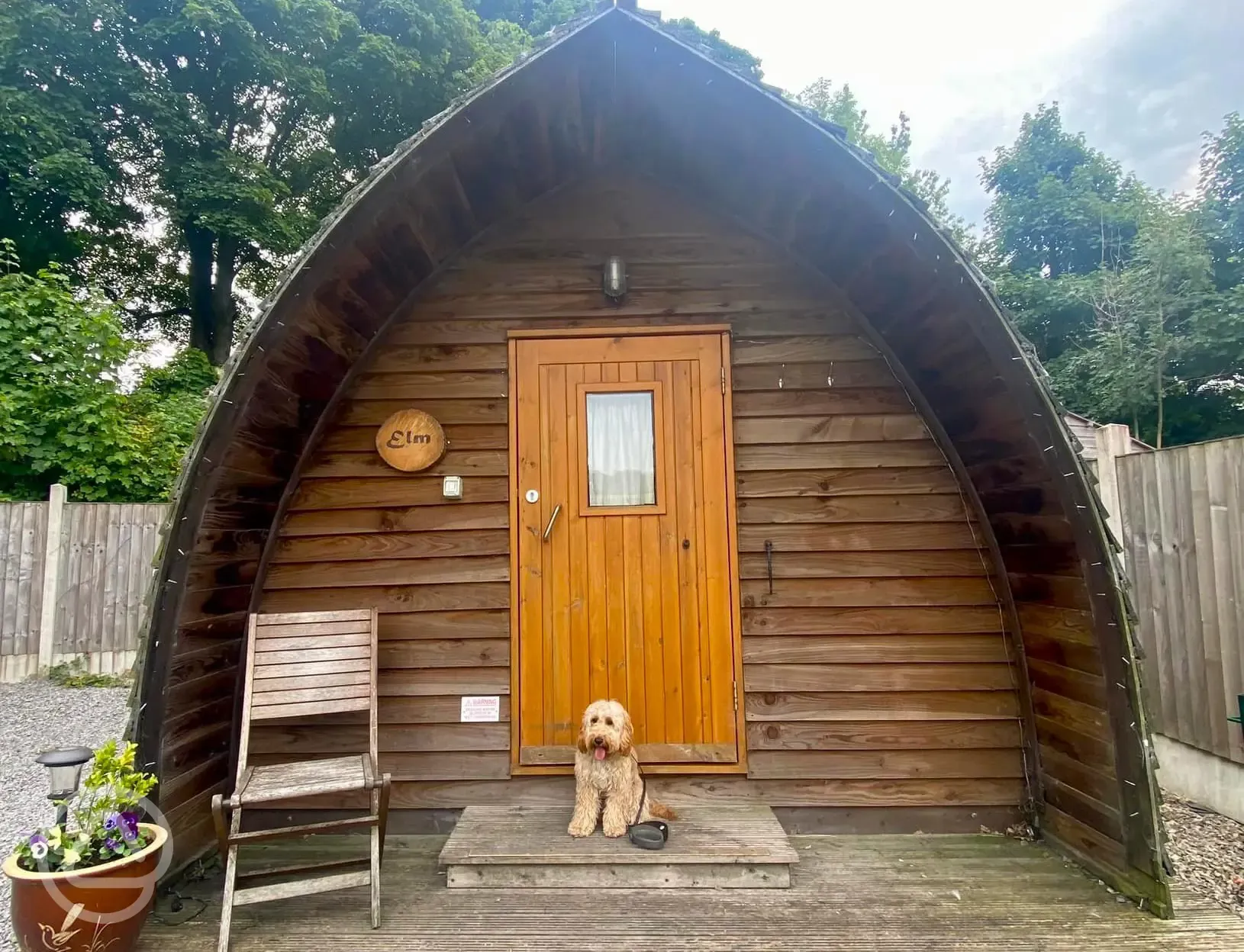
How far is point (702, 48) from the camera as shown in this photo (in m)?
2.20

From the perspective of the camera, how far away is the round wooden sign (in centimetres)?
285

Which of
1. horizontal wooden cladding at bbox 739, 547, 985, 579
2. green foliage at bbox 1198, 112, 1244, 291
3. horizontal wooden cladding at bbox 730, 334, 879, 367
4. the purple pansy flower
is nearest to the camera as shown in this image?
the purple pansy flower

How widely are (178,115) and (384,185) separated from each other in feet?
43.6

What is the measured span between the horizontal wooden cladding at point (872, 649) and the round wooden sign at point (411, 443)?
64.8 inches

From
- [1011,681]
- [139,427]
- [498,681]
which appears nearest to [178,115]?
[139,427]

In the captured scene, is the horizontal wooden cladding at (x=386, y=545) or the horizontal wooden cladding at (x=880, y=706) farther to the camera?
the horizontal wooden cladding at (x=386, y=545)

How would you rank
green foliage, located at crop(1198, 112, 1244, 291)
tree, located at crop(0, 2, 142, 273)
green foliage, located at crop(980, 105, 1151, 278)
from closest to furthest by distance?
tree, located at crop(0, 2, 142, 273)
green foliage, located at crop(1198, 112, 1244, 291)
green foliage, located at crop(980, 105, 1151, 278)

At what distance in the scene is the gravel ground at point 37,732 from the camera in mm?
3195

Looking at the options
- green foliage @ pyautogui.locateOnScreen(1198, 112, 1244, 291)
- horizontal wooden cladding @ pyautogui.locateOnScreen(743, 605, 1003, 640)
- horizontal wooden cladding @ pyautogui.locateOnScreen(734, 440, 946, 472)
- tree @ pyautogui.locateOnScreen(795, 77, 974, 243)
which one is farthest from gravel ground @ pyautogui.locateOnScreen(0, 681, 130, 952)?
tree @ pyautogui.locateOnScreen(795, 77, 974, 243)

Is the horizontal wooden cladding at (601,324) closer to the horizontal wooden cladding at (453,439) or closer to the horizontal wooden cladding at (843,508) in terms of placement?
the horizontal wooden cladding at (453,439)

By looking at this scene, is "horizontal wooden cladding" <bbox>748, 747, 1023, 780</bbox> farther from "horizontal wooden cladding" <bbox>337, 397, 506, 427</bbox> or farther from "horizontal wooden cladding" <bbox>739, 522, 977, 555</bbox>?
"horizontal wooden cladding" <bbox>337, 397, 506, 427</bbox>

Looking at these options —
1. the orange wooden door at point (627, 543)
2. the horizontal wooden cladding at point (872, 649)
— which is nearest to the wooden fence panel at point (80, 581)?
the orange wooden door at point (627, 543)

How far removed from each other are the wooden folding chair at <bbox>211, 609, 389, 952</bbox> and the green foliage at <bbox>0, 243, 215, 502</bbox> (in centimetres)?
526

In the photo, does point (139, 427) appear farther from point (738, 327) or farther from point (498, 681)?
point (738, 327)
